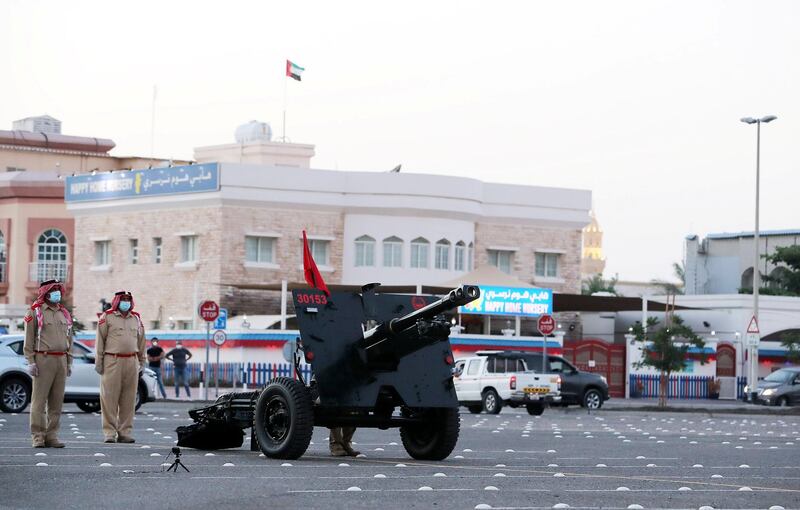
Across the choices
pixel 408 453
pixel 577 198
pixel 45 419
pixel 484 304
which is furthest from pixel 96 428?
pixel 577 198

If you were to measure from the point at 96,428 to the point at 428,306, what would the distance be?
8.35m

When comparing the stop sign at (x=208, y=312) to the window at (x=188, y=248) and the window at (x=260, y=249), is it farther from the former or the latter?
the window at (x=188, y=248)

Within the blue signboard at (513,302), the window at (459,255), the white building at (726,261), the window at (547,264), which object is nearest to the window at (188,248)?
the window at (459,255)

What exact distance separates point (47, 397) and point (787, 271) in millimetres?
65921

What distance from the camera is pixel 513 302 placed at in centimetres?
5475

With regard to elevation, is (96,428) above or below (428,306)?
below

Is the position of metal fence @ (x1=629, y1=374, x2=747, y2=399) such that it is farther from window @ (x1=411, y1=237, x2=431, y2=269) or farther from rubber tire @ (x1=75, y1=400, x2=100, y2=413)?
rubber tire @ (x1=75, y1=400, x2=100, y2=413)

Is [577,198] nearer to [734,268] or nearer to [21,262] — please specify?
[734,268]

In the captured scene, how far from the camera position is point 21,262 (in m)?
69.3

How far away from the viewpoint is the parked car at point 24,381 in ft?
97.8

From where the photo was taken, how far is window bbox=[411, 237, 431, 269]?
62.4 meters

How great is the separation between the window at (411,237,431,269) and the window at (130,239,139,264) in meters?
10.8

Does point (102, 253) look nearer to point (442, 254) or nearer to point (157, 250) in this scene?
point (157, 250)

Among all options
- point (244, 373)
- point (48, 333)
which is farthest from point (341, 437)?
point (244, 373)
